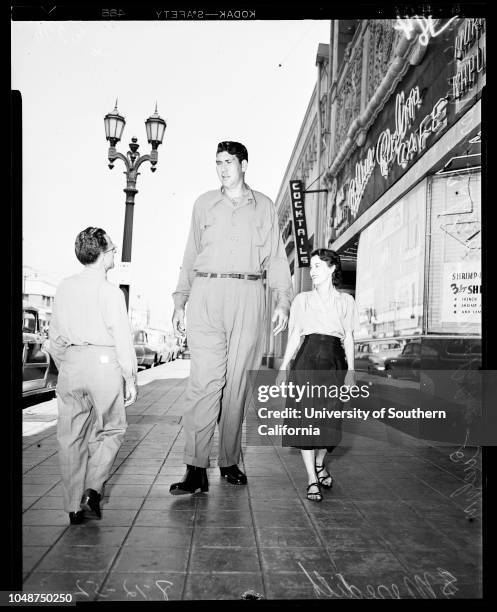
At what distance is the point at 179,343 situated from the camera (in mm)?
3574

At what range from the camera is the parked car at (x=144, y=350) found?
315 cm

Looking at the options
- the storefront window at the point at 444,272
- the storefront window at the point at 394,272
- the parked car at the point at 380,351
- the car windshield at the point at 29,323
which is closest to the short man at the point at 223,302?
the car windshield at the point at 29,323

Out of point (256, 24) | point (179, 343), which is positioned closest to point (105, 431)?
point (179, 343)

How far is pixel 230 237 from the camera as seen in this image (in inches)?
134

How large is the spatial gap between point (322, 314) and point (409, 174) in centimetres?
393

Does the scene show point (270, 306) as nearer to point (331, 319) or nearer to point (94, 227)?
point (331, 319)

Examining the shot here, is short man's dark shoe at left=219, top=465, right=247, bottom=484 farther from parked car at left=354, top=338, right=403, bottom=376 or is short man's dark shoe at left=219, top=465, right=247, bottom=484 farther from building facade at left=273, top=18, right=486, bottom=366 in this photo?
parked car at left=354, top=338, right=403, bottom=376

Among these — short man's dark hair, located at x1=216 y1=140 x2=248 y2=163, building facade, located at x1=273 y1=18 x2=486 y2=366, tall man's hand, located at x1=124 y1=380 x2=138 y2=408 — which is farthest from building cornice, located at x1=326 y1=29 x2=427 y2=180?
tall man's hand, located at x1=124 y1=380 x2=138 y2=408

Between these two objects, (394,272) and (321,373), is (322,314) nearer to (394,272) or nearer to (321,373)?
(321,373)

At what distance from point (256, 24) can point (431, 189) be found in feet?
14.3

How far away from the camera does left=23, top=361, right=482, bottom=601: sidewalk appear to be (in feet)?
6.98

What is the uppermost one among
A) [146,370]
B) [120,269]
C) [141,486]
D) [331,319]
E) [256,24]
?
[256,24]

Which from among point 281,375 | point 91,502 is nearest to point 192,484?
point 91,502

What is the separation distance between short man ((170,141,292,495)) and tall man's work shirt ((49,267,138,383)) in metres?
0.66
